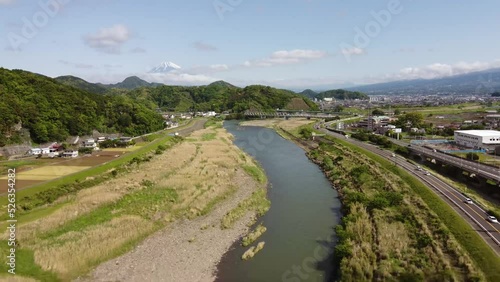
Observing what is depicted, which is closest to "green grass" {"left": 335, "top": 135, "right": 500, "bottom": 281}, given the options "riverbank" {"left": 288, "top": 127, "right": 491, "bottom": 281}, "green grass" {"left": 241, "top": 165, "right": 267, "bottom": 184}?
"riverbank" {"left": 288, "top": 127, "right": 491, "bottom": 281}

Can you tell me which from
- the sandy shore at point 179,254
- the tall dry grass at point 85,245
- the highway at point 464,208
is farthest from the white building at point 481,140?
the tall dry grass at point 85,245

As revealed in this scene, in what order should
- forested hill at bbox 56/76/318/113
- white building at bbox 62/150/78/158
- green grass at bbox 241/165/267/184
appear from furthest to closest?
forested hill at bbox 56/76/318/113 → white building at bbox 62/150/78/158 → green grass at bbox 241/165/267/184

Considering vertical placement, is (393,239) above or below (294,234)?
above

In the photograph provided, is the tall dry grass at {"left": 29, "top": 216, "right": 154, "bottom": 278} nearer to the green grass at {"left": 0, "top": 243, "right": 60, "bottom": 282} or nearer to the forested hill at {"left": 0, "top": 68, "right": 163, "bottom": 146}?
the green grass at {"left": 0, "top": 243, "right": 60, "bottom": 282}

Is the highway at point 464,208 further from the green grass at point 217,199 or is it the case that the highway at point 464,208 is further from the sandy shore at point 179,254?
the green grass at point 217,199

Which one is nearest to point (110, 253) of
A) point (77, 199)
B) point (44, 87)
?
point (77, 199)

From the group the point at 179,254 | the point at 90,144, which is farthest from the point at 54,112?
the point at 179,254

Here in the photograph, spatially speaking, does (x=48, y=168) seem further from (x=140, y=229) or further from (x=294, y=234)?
(x=294, y=234)
